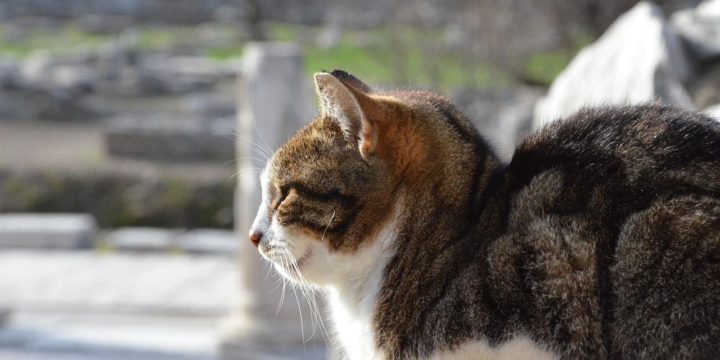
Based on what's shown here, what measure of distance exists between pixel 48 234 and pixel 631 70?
7873 mm

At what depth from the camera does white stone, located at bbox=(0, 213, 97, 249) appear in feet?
35.8

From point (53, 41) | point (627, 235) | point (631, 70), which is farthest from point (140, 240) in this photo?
point (53, 41)

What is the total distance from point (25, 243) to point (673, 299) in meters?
9.70

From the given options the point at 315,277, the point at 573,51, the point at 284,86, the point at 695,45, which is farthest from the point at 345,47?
the point at 315,277

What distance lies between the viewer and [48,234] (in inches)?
431

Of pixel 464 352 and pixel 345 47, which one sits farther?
pixel 345 47

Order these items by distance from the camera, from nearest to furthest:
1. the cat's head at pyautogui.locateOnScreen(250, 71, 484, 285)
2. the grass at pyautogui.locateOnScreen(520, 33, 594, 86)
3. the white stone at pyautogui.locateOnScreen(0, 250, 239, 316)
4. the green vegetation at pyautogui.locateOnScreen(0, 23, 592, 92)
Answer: the cat's head at pyautogui.locateOnScreen(250, 71, 484, 285) < the white stone at pyautogui.locateOnScreen(0, 250, 239, 316) < the grass at pyautogui.locateOnScreen(520, 33, 594, 86) < the green vegetation at pyautogui.locateOnScreen(0, 23, 592, 92)

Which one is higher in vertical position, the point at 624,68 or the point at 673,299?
the point at 624,68

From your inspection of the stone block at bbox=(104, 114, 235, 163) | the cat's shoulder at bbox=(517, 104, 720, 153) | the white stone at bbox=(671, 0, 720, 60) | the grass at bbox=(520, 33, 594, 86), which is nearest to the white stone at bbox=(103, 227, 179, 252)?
the stone block at bbox=(104, 114, 235, 163)

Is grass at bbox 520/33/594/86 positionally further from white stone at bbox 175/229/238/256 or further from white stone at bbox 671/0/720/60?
white stone at bbox 671/0/720/60

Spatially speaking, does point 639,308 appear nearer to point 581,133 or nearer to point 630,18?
point 581,133

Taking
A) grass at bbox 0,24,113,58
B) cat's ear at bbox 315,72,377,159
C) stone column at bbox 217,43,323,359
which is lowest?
cat's ear at bbox 315,72,377,159

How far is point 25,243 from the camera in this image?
10.9 m

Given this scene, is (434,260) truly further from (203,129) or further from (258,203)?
(203,129)
